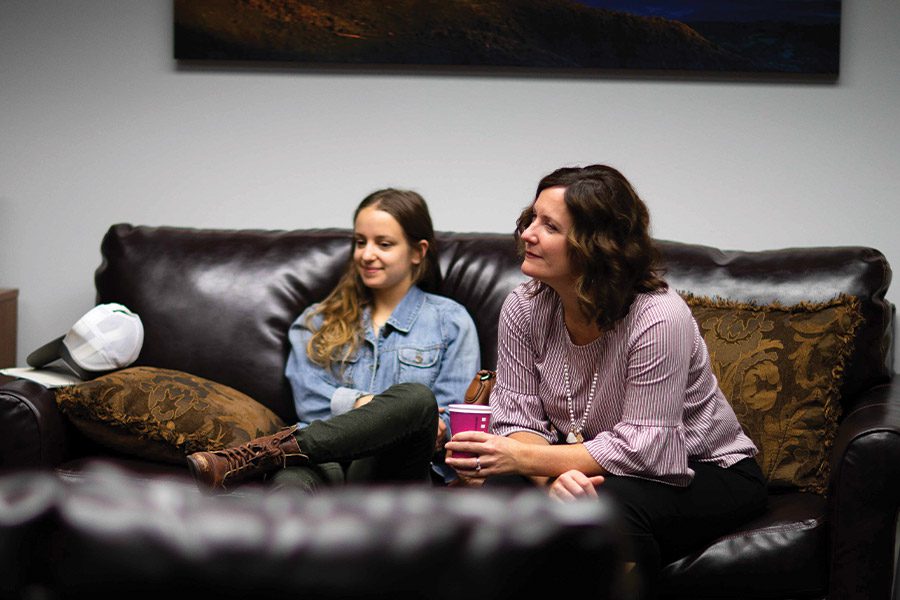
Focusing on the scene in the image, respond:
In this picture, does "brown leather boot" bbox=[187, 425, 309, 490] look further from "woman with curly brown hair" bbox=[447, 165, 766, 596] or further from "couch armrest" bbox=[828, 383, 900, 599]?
"couch armrest" bbox=[828, 383, 900, 599]

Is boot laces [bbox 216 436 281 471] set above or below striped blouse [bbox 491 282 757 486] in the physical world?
below

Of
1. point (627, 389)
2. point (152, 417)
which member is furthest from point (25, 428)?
point (627, 389)

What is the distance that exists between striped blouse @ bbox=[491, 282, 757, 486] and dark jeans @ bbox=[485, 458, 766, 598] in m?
0.03

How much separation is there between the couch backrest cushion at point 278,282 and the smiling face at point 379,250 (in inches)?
5.1

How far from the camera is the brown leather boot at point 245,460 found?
1852mm

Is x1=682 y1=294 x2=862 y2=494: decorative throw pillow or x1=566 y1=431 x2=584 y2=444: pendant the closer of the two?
x1=566 y1=431 x2=584 y2=444: pendant

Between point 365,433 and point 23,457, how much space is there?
771 millimetres

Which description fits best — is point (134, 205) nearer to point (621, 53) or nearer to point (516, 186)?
point (516, 186)

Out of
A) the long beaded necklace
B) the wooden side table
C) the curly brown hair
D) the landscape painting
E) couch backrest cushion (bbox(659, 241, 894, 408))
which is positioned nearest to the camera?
the curly brown hair

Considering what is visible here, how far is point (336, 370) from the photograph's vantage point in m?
2.49

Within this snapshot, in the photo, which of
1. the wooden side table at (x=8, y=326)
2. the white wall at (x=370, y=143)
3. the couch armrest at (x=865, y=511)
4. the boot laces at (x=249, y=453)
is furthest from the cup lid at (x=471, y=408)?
the wooden side table at (x=8, y=326)

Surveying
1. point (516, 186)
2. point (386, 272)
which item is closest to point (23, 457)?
point (386, 272)

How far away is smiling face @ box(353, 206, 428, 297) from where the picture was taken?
8.32 ft

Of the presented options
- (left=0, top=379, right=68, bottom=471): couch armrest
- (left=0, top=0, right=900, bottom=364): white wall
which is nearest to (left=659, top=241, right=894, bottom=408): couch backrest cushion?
(left=0, top=0, right=900, bottom=364): white wall
